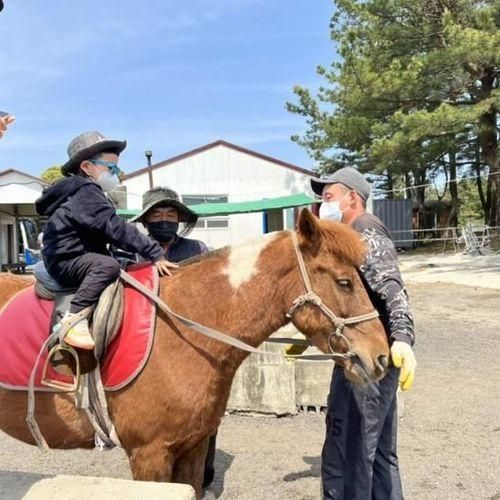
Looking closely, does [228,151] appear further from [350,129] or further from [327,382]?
[327,382]

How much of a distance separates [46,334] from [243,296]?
3.46 ft

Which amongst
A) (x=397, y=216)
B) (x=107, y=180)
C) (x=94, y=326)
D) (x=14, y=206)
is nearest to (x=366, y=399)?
(x=94, y=326)

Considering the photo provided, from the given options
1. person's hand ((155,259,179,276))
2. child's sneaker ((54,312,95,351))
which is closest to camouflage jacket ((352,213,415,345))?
person's hand ((155,259,179,276))

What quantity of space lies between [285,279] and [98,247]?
1.04m

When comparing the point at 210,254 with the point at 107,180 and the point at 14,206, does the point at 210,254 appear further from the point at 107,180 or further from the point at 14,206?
the point at 14,206

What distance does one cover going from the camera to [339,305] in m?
2.50

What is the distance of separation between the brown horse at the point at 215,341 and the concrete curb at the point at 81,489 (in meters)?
0.28

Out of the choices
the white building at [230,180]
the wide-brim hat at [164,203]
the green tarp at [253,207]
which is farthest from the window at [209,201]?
the wide-brim hat at [164,203]

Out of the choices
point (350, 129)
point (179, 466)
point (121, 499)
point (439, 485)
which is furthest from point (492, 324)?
point (350, 129)

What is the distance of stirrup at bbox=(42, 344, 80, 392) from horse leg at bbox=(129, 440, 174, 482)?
44 cm

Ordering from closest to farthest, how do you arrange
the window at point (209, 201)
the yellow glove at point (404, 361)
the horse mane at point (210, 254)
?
the yellow glove at point (404, 361) < the horse mane at point (210, 254) < the window at point (209, 201)

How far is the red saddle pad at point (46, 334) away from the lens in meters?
2.59

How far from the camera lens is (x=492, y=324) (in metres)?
10.0

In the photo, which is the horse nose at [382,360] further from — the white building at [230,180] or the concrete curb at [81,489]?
the white building at [230,180]
